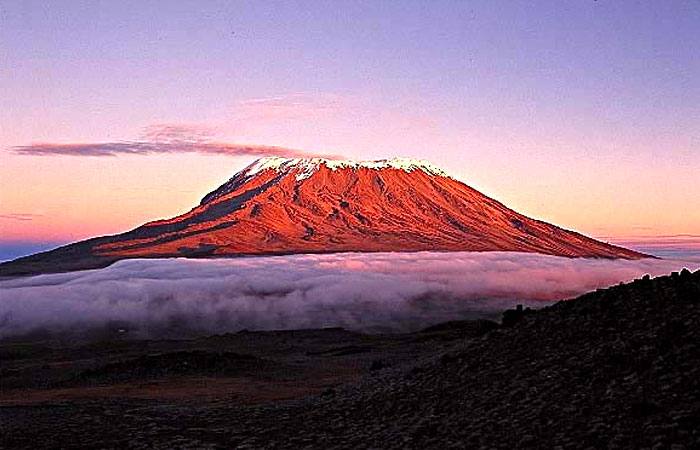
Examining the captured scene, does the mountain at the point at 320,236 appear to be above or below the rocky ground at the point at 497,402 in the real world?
above

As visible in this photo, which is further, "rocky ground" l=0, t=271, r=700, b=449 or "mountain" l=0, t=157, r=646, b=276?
"mountain" l=0, t=157, r=646, b=276

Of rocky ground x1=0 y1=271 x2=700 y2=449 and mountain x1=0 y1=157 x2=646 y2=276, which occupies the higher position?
mountain x1=0 y1=157 x2=646 y2=276

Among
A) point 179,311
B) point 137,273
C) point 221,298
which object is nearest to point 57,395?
point 179,311

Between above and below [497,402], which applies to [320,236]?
above

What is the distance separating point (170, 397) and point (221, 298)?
313ft

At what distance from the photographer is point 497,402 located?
45.9 feet

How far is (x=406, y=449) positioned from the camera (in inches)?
512

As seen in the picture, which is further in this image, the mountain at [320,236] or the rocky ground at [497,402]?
the mountain at [320,236]

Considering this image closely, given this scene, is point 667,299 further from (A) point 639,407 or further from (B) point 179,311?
(B) point 179,311

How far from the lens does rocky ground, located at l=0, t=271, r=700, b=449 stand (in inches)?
443

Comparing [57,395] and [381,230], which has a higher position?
[381,230]

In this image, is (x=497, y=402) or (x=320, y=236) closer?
(x=497, y=402)

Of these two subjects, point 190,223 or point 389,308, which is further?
point 190,223

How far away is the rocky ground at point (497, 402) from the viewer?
11.3 m
